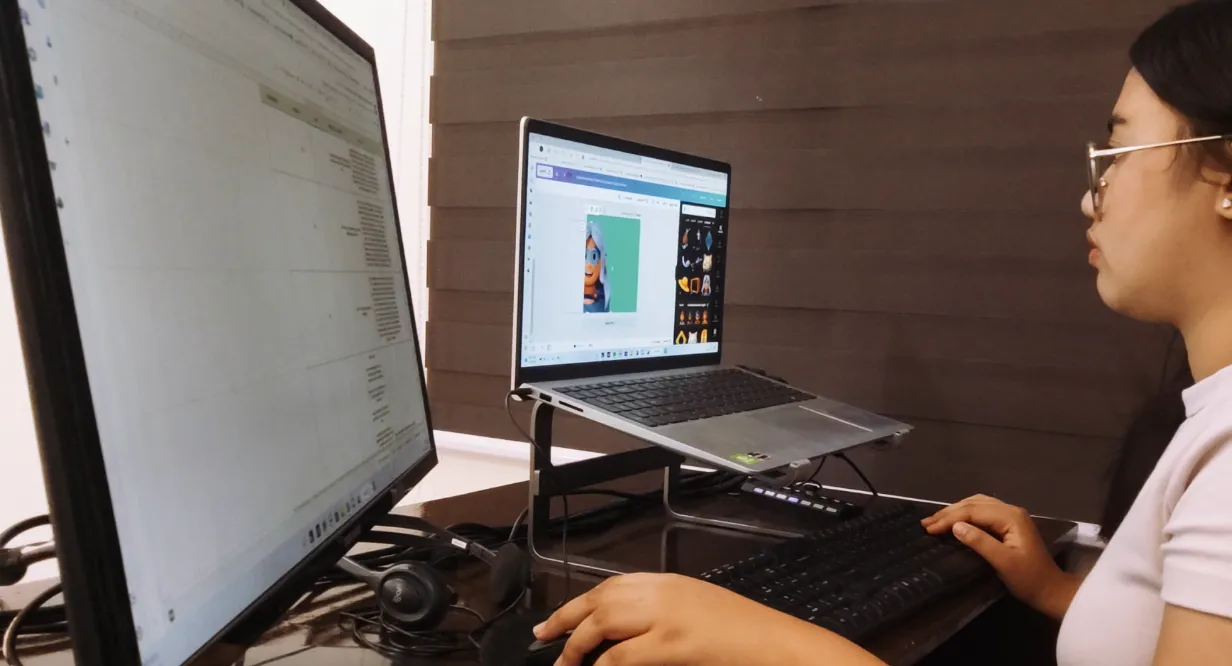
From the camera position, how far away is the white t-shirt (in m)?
0.54

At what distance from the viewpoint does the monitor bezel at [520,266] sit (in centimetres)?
94

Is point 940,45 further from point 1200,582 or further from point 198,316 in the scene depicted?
point 198,316

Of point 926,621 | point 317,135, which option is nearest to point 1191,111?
point 926,621

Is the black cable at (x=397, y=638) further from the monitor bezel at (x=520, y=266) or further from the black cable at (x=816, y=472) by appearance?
the black cable at (x=816, y=472)

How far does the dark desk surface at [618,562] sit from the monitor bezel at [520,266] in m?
0.20

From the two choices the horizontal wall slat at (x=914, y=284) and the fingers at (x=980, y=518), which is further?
the horizontal wall slat at (x=914, y=284)

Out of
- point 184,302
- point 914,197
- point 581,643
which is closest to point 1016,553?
point 581,643

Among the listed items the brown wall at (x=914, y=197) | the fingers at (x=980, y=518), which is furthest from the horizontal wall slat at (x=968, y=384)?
the fingers at (x=980, y=518)

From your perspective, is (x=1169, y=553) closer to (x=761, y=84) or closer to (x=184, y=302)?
(x=184, y=302)

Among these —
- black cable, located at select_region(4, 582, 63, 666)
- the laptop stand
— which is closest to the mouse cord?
the laptop stand

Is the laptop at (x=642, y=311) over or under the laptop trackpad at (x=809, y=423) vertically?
over

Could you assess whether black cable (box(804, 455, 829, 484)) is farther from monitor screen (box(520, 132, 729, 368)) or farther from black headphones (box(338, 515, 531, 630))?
black headphones (box(338, 515, 531, 630))

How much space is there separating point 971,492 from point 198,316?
4.11ft

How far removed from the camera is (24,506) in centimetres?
169
